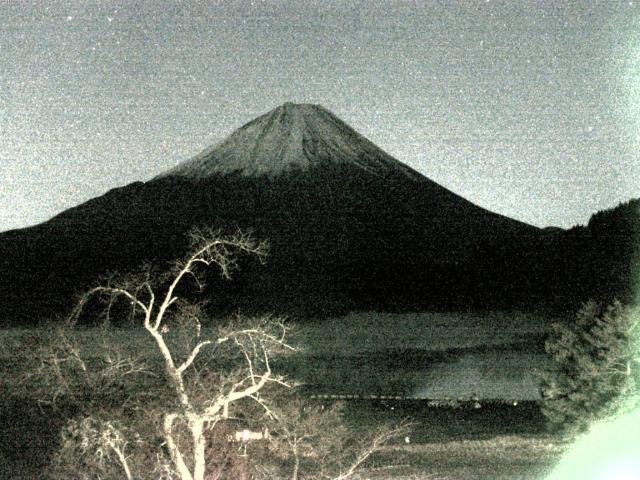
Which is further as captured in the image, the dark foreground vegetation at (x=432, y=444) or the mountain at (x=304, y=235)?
the mountain at (x=304, y=235)

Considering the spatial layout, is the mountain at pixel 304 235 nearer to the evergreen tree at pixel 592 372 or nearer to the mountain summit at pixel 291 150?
the mountain summit at pixel 291 150

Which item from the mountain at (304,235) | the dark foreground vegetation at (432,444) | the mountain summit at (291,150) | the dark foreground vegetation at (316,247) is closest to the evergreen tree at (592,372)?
the dark foreground vegetation at (432,444)

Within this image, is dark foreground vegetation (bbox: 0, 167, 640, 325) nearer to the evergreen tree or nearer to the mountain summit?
the mountain summit

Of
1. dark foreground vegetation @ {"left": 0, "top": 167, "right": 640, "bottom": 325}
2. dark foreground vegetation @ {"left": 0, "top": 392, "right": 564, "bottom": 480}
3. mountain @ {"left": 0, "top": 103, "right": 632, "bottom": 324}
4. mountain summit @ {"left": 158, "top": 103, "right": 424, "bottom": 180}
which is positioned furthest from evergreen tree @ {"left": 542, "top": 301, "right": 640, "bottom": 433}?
mountain summit @ {"left": 158, "top": 103, "right": 424, "bottom": 180}

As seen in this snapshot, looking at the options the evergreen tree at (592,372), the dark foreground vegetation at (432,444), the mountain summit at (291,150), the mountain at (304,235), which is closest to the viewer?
the dark foreground vegetation at (432,444)

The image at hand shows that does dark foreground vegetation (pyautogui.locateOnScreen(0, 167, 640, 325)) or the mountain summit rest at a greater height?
the mountain summit

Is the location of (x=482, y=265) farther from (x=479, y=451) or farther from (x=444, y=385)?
(x=479, y=451)
